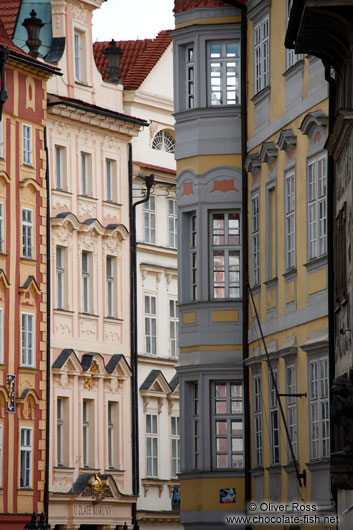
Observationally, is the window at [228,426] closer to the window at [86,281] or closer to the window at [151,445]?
the window at [86,281]

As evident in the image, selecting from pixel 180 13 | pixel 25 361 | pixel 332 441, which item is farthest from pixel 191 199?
pixel 25 361

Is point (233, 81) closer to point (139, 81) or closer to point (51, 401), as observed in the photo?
point (51, 401)

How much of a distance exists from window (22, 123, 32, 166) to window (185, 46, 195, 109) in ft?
53.7

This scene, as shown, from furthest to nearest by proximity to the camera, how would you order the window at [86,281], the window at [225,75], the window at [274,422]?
the window at [86,281], the window at [225,75], the window at [274,422]

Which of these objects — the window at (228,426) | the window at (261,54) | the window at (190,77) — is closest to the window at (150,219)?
the window at (190,77)

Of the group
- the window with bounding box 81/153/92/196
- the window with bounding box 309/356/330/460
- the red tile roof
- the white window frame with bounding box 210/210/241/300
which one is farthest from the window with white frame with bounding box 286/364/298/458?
the red tile roof

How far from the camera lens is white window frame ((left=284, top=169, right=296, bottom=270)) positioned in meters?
29.1

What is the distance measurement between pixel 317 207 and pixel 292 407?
3.40 meters

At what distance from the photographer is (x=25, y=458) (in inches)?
1933

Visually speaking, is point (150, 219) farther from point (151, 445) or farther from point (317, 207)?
point (317, 207)

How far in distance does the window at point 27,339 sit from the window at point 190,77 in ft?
54.4

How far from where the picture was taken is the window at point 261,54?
31578 mm

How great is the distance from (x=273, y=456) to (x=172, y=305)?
27.1 metres

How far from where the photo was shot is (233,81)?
3350 centimetres
